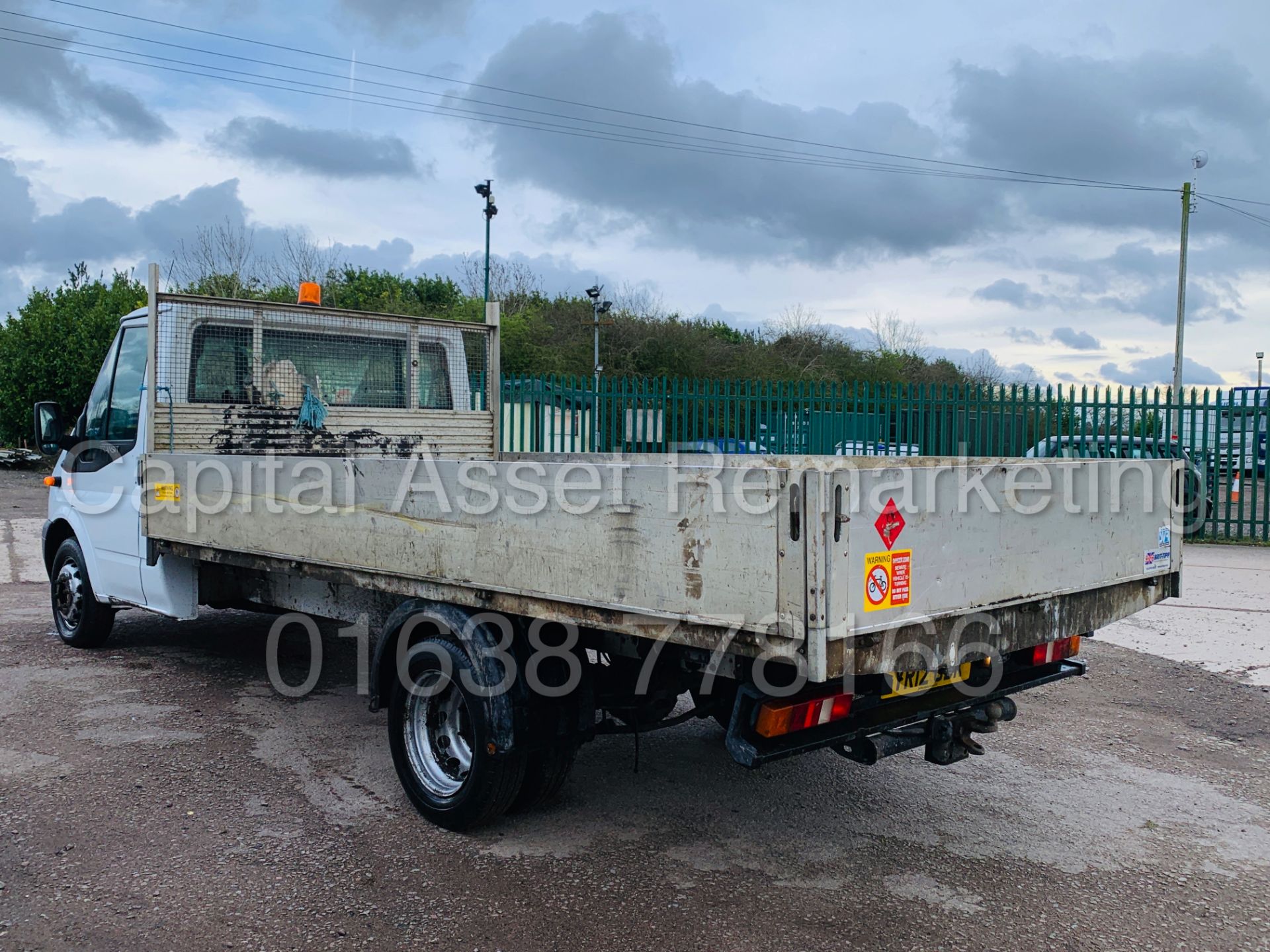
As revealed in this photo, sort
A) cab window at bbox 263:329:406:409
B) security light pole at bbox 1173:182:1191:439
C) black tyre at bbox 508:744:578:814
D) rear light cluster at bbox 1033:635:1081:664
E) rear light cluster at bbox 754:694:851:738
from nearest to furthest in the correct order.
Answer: rear light cluster at bbox 754:694:851:738
black tyre at bbox 508:744:578:814
rear light cluster at bbox 1033:635:1081:664
cab window at bbox 263:329:406:409
security light pole at bbox 1173:182:1191:439

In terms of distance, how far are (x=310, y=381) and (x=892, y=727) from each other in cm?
439

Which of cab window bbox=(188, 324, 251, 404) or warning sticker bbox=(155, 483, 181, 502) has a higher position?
cab window bbox=(188, 324, 251, 404)

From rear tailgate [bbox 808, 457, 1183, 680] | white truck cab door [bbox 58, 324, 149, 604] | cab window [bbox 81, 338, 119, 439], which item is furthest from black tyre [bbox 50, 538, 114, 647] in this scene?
rear tailgate [bbox 808, 457, 1183, 680]

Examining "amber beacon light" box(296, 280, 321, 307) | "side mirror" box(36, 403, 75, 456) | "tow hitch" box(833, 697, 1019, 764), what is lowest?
"tow hitch" box(833, 697, 1019, 764)

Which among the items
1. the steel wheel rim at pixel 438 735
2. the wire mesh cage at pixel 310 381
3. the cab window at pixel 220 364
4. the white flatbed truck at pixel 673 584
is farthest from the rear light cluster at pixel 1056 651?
the cab window at pixel 220 364

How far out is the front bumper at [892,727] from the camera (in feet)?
10.6

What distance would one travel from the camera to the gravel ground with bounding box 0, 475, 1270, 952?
3.21 m

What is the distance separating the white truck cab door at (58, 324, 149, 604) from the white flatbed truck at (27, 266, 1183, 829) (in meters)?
0.56

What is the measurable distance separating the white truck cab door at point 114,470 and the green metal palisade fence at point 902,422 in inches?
247

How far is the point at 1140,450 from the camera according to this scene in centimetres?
1341

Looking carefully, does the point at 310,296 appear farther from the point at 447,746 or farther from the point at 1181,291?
the point at 1181,291

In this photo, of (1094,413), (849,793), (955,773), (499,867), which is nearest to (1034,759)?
(955,773)

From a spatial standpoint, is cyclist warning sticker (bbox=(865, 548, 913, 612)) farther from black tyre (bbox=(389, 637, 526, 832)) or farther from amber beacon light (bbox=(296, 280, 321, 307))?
amber beacon light (bbox=(296, 280, 321, 307))

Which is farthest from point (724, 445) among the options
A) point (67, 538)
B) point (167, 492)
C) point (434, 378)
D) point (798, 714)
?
point (798, 714)
